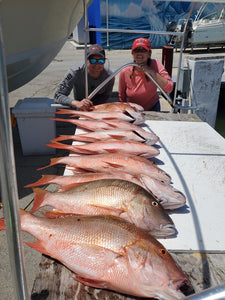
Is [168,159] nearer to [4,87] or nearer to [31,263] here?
[31,263]

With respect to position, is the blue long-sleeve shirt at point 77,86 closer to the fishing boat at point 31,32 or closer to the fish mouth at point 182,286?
the fishing boat at point 31,32

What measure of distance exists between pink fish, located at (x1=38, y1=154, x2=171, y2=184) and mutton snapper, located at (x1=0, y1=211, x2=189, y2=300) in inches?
22.5

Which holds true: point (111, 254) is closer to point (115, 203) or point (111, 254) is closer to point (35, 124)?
point (115, 203)

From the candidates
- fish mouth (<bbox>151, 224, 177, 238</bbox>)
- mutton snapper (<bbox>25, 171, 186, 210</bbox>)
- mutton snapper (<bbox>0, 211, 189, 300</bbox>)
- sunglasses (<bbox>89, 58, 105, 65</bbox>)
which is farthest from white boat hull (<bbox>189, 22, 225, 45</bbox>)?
mutton snapper (<bbox>0, 211, 189, 300</bbox>)

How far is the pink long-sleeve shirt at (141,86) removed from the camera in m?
3.65

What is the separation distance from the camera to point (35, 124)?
3559 mm

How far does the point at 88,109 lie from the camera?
10.2 ft

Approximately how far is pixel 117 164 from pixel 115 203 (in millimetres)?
483

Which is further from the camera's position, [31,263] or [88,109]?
[88,109]

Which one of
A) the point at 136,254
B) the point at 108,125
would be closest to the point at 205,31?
the point at 108,125

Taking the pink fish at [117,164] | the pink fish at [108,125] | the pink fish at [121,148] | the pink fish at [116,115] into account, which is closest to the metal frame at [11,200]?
the pink fish at [117,164]

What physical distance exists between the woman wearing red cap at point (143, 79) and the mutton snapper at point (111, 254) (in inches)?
100

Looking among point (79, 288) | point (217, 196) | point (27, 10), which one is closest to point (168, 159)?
point (217, 196)

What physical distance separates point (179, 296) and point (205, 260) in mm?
330
